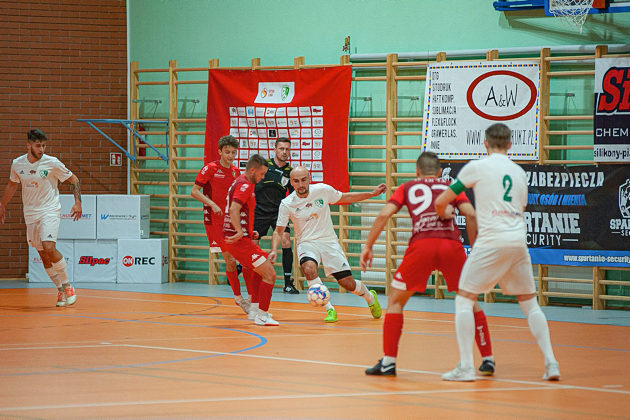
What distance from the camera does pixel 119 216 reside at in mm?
13602

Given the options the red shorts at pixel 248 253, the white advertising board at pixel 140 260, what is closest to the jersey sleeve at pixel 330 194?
the red shorts at pixel 248 253

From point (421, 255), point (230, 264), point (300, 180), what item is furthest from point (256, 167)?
point (421, 255)

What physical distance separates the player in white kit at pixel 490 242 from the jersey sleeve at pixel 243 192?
3.24 m

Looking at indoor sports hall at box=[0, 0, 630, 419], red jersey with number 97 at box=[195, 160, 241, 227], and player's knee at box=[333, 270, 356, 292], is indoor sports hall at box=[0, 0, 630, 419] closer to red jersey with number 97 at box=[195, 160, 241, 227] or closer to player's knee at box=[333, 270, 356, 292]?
red jersey with number 97 at box=[195, 160, 241, 227]

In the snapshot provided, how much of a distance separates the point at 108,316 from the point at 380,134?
513cm

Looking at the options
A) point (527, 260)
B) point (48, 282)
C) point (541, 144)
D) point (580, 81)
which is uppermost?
point (580, 81)

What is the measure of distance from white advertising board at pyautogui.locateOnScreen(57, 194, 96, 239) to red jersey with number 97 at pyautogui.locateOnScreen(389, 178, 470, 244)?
851 cm

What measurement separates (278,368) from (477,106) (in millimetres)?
6573

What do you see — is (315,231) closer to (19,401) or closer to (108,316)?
(108,316)

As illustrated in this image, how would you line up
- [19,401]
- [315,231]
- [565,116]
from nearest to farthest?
1. [19,401]
2. [315,231]
3. [565,116]

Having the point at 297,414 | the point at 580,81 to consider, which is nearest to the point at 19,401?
the point at 297,414

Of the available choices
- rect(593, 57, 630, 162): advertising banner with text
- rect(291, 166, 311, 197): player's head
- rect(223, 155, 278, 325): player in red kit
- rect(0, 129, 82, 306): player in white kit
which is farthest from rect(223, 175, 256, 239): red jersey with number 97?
rect(593, 57, 630, 162): advertising banner with text

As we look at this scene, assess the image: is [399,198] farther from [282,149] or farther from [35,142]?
[35,142]

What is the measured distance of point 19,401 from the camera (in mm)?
5203
